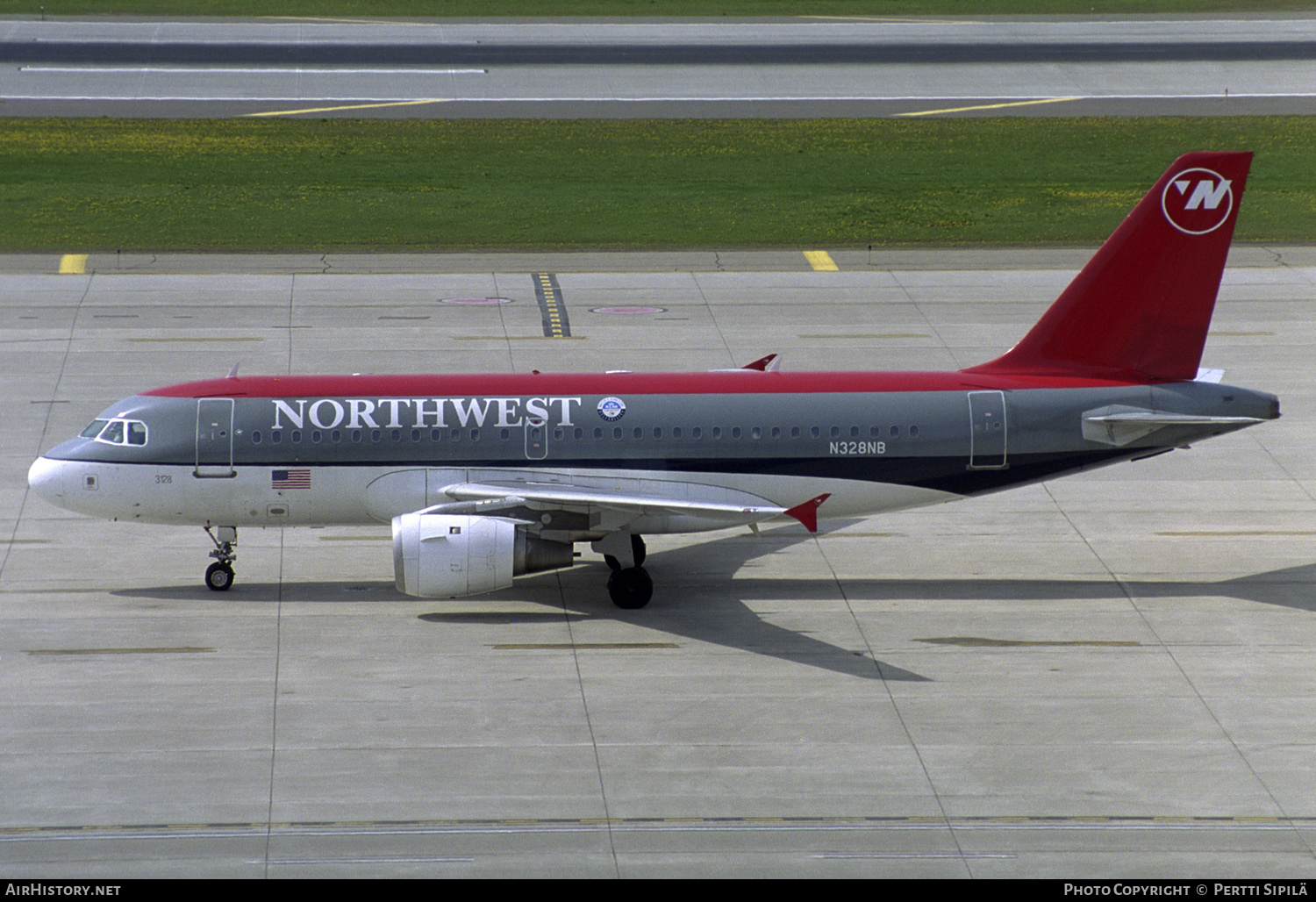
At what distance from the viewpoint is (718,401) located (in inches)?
1207

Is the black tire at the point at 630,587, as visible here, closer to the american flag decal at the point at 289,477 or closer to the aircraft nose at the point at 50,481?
the american flag decal at the point at 289,477

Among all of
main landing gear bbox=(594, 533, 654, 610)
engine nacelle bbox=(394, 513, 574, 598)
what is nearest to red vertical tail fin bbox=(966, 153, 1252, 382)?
main landing gear bbox=(594, 533, 654, 610)

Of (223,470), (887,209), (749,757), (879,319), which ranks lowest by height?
(749,757)

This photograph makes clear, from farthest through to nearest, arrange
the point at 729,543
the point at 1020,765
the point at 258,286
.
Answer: the point at 258,286, the point at 729,543, the point at 1020,765

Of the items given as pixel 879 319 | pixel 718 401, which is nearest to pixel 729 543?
pixel 718 401

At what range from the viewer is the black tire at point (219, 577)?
30.5 metres

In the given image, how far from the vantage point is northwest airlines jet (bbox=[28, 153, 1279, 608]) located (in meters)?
30.2

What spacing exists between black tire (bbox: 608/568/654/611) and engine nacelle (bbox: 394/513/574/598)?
7.14ft

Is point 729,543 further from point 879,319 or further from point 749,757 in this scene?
point 879,319

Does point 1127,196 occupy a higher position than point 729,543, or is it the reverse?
point 1127,196

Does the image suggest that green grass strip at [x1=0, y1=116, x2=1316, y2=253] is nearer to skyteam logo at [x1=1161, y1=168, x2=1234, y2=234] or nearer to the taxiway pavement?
the taxiway pavement

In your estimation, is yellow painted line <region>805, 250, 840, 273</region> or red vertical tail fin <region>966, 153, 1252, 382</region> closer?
red vertical tail fin <region>966, 153, 1252, 382</region>
